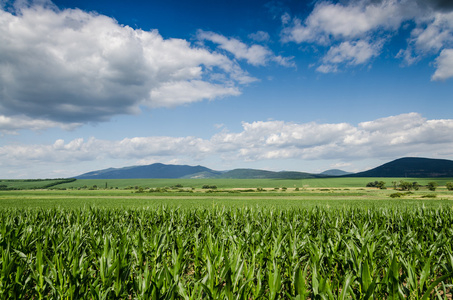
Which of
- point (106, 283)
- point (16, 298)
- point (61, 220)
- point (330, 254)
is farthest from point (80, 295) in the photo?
point (61, 220)

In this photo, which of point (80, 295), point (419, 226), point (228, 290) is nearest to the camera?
point (228, 290)

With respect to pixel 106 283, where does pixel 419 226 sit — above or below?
below

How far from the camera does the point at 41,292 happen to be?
15.2ft

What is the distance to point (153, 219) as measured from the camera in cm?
1345

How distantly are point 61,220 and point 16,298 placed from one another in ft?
31.8

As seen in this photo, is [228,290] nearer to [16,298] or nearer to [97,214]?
[16,298]

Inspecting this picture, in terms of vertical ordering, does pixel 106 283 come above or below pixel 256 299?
above

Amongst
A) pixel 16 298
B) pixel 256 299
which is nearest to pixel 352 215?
pixel 256 299

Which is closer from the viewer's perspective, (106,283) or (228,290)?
(228,290)

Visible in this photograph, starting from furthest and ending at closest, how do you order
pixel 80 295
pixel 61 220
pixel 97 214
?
pixel 97 214 → pixel 61 220 → pixel 80 295

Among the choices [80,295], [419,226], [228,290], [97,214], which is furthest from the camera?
[97,214]

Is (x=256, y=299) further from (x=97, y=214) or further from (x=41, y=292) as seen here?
(x=97, y=214)

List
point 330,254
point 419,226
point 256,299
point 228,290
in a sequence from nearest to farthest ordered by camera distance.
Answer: point 228,290, point 256,299, point 330,254, point 419,226

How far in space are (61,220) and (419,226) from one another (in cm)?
1754
